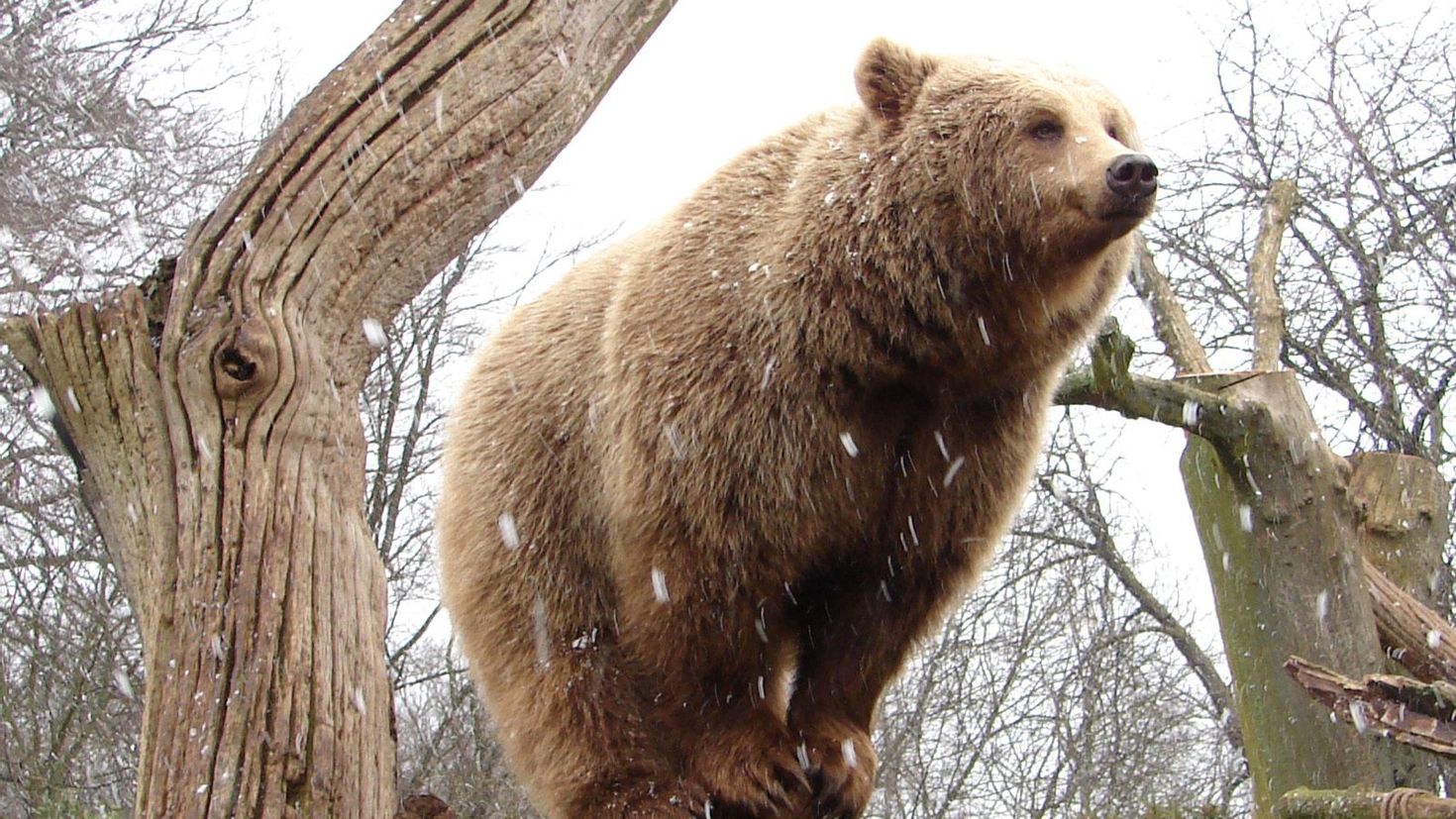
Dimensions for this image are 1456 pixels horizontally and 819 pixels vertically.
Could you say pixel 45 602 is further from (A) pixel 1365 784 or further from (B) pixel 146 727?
(A) pixel 1365 784

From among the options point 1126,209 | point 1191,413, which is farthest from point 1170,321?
point 1126,209

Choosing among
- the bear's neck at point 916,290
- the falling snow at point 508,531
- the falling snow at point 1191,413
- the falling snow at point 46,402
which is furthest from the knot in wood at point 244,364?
the falling snow at point 1191,413

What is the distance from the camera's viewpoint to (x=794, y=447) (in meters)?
3.05

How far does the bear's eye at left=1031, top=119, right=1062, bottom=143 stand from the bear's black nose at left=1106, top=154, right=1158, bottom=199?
271mm

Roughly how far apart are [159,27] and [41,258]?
2.21m

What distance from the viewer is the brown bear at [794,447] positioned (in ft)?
10.1

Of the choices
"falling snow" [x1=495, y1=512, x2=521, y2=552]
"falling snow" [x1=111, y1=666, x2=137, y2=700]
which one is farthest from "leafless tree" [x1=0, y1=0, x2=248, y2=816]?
"falling snow" [x1=495, y1=512, x2=521, y2=552]

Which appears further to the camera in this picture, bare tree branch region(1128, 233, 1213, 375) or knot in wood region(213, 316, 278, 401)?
bare tree branch region(1128, 233, 1213, 375)

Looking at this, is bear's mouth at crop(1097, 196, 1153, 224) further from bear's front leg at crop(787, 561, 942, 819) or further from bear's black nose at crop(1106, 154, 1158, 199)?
bear's front leg at crop(787, 561, 942, 819)

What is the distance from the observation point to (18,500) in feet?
23.3

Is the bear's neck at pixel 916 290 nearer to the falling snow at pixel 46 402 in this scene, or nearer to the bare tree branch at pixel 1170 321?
the falling snow at pixel 46 402

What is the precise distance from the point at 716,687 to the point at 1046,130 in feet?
5.29

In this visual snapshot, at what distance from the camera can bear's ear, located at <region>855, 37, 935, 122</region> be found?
135 inches

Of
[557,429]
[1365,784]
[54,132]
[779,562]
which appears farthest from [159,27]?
[1365,784]
